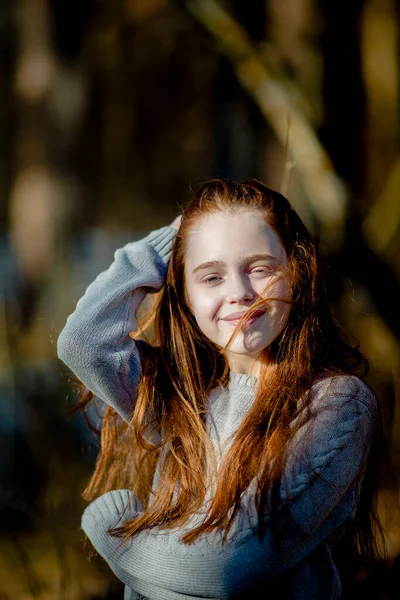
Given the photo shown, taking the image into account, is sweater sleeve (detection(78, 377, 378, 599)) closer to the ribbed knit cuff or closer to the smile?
the smile

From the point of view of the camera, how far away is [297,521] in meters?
1.26

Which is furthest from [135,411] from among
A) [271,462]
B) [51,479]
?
[51,479]

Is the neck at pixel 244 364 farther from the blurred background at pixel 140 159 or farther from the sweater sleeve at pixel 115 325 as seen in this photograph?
the blurred background at pixel 140 159

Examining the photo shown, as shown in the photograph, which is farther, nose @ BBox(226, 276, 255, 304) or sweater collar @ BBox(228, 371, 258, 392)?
sweater collar @ BBox(228, 371, 258, 392)

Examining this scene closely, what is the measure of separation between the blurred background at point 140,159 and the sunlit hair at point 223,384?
85 cm

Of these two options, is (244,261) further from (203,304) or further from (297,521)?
(297,521)

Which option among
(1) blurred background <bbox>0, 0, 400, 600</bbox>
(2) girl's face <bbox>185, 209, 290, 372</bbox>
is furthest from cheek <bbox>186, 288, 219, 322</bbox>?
(1) blurred background <bbox>0, 0, 400, 600</bbox>

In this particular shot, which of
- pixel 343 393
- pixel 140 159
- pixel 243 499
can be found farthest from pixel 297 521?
pixel 140 159

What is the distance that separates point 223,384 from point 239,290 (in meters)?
0.29

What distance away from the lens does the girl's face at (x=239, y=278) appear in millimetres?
1379

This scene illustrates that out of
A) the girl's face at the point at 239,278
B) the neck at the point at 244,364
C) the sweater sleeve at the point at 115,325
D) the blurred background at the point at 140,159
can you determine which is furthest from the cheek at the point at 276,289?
the blurred background at the point at 140,159

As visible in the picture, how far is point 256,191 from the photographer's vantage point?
57.8 inches

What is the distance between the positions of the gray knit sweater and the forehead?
7.9 inches

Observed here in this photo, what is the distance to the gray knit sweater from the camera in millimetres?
1267
